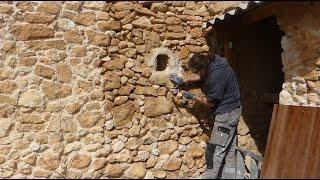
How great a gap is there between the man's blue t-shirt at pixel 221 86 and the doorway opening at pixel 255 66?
0.81 meters

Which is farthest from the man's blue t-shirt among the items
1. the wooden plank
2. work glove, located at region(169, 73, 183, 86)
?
the wooden plank

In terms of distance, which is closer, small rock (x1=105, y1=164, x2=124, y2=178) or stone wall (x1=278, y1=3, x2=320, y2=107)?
stone wall (x1=278, y1=3, x2=320, y2=107)

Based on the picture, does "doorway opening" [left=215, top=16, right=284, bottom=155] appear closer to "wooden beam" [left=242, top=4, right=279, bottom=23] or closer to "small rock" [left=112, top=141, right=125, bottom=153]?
"wooden beam" [left=242, top=4, right=279, bottom=23]

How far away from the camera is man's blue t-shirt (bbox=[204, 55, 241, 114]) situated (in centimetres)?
510

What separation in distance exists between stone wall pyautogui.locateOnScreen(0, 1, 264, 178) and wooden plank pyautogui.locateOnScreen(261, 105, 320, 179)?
1.07 metres

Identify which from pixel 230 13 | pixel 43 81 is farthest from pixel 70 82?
pixel 230 13

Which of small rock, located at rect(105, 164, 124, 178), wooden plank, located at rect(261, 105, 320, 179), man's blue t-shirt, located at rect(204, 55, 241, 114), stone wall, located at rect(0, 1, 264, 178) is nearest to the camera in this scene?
wooden plank, located at rect(261, 105, 320, 179)

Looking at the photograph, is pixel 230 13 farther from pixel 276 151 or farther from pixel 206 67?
pixel 276 151

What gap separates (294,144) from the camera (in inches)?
191

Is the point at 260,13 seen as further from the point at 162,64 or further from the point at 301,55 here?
the point at 162,64

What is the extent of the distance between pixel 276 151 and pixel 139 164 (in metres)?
1.55

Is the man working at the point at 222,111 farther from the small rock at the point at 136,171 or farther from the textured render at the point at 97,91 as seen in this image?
the small rock at the point at 136,171

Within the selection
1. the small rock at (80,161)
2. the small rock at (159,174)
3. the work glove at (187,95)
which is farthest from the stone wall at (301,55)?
the small rock at (80,161)

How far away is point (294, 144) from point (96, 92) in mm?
2200
